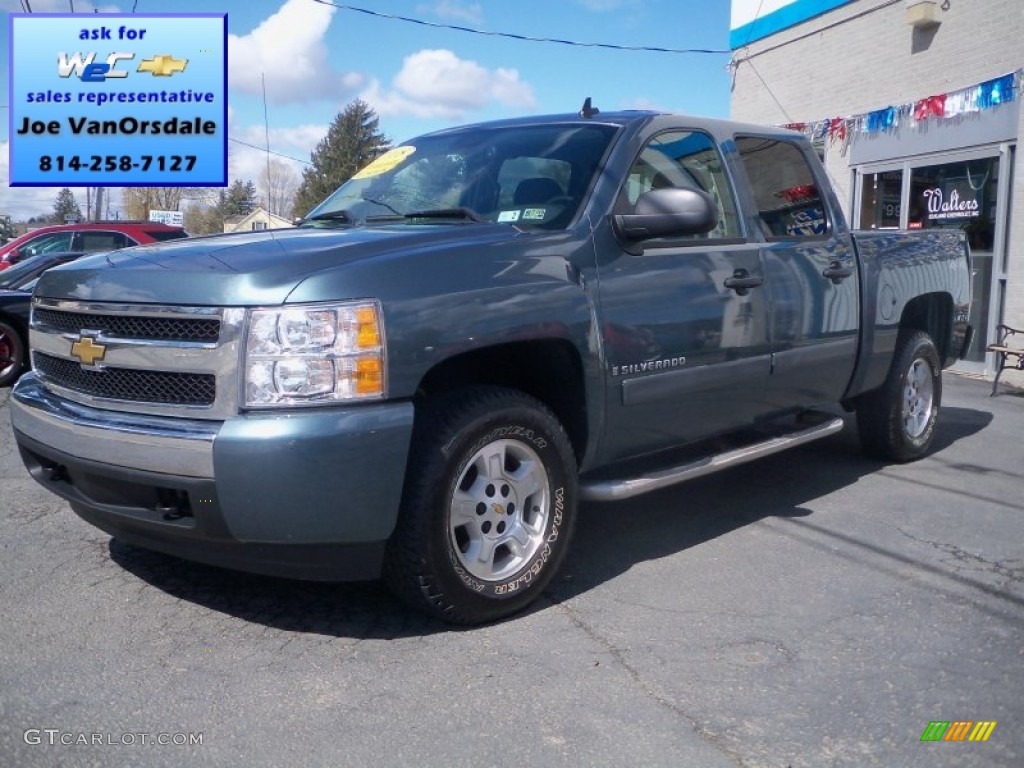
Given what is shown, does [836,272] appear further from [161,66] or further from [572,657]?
[161,66]

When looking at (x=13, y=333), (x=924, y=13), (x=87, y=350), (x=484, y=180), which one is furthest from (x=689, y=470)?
(x=924, y=13)

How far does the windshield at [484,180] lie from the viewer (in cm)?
419

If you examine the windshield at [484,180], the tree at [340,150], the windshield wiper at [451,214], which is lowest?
the windshield wiper at [451,214]

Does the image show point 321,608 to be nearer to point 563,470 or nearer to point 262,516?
point 262,516

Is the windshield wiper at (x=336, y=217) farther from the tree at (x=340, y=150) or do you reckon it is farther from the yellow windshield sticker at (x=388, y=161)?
the tree at (x=340, y=150)

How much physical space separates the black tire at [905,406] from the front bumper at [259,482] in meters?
3.88

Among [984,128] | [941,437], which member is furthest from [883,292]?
[984,128]

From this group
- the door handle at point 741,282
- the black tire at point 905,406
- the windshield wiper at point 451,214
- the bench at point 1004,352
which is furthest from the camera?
the bench at point 1004,352

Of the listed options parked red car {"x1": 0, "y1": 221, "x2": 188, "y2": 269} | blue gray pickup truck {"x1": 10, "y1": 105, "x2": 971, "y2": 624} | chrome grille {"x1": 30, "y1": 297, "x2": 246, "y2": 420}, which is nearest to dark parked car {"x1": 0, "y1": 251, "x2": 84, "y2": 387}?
blue gray pickup truck {"x1": 10, "y1": 105, "x2": 971, "y2": 624}

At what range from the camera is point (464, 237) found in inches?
145

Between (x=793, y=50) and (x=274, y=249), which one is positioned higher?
(x=793, y=50)

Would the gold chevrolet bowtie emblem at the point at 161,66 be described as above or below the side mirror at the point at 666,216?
above

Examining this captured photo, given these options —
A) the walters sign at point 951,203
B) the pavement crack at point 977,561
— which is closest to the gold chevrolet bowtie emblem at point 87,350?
the pavement crack at point 977,561

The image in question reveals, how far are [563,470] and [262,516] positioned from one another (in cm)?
122
